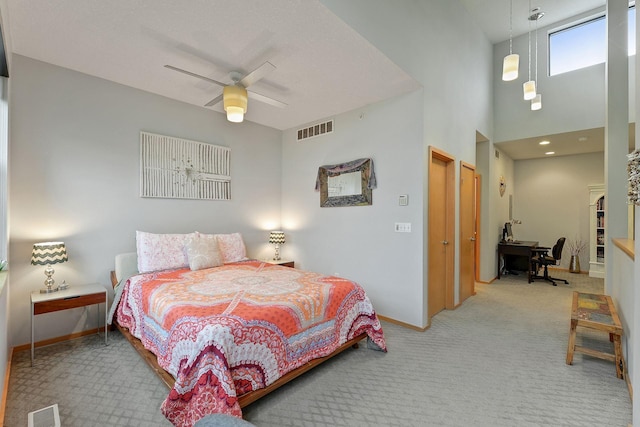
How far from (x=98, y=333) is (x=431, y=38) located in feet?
16.8

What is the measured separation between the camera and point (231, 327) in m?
1.78

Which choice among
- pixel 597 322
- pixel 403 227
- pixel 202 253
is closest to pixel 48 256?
pixel 202 253

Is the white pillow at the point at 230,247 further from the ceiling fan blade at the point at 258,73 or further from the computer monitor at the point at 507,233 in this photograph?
the computer monitor at the point at 507,233

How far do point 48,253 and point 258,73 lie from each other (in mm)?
2488

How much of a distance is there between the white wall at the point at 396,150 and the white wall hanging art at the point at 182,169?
1.21 meters

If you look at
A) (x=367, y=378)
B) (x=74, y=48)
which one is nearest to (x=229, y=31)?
(x=74, y=48)

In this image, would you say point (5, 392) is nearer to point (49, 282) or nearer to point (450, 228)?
point (49, 282)

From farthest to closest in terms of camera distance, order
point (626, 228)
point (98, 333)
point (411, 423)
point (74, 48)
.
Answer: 1. point (626, 228)
2. point (98, 333)
3. point (74, 48)
4. point (411, 423)

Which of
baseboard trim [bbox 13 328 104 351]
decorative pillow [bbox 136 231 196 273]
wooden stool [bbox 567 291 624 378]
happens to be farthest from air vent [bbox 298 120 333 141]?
→ baseboard trim [bbox 13 328 104 351]

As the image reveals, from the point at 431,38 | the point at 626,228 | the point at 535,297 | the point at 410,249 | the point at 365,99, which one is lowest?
the point at 535,297

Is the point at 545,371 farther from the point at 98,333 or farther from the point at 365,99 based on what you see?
the point at 98,333

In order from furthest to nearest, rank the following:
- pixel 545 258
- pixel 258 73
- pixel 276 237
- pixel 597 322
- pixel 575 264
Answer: pixel 575 264 < pixel 545 258 < pixel 276 237 < pixel 258 73 < pixel 597 322

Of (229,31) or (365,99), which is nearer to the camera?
(229,31)

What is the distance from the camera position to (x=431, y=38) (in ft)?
11.6
